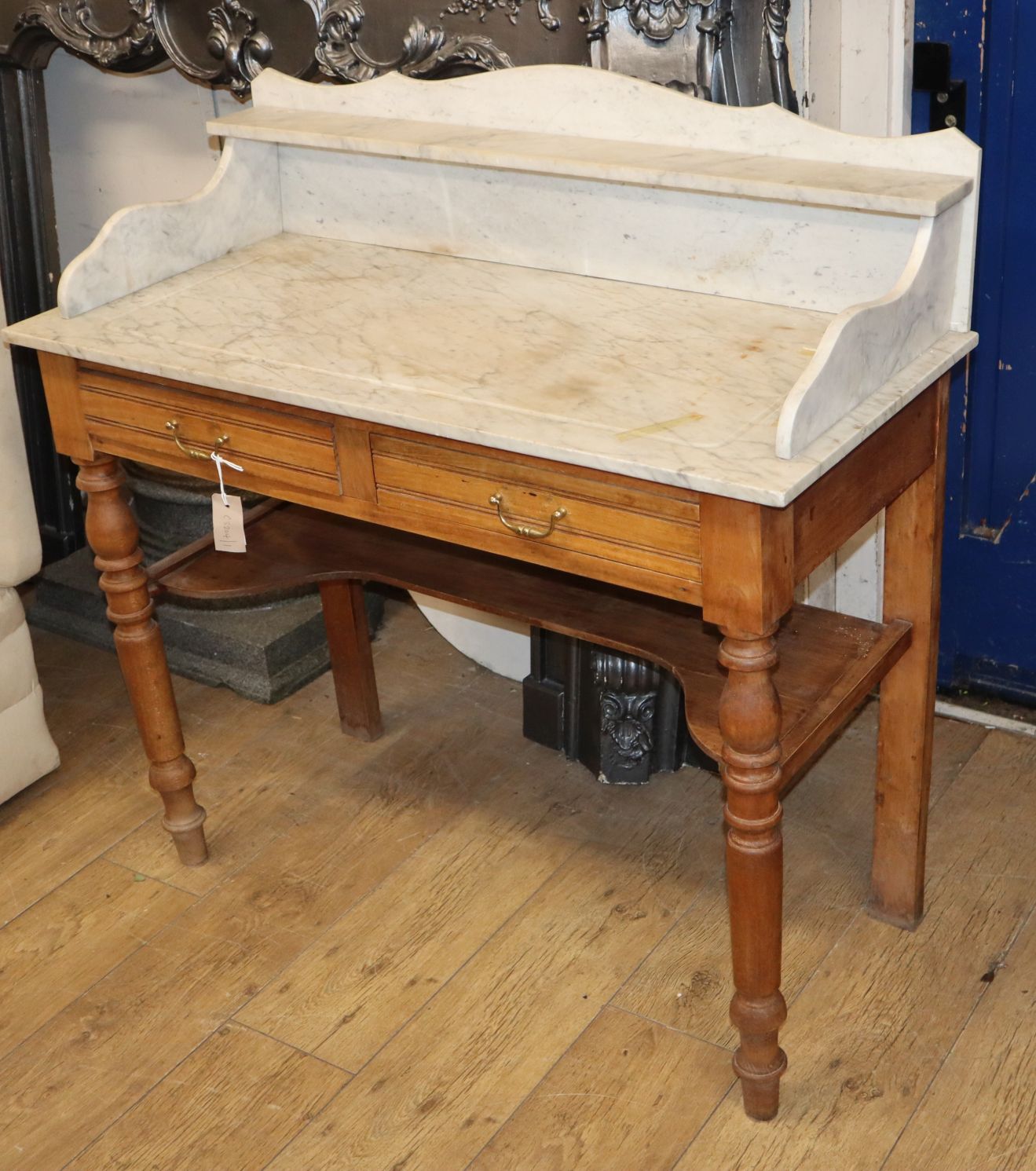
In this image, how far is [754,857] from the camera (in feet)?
Result: 5.78

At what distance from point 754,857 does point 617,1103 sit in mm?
434

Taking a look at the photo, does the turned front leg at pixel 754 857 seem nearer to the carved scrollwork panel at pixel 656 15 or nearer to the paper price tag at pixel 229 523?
the paper price tag at pixel 229 523

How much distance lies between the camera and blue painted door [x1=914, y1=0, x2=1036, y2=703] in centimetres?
225

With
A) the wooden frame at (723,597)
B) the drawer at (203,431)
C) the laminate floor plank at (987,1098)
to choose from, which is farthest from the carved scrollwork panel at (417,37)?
the laminate floor plank at (987,1098)

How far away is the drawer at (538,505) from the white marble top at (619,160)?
47 centimetres

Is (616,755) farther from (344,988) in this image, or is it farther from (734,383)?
(734,383)

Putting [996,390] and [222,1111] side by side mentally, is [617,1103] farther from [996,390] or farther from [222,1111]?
[996,390]

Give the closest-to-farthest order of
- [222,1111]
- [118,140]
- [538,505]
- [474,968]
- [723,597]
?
[723,597] → [538,505] → [222,1111] → [474,968] → [118,140]

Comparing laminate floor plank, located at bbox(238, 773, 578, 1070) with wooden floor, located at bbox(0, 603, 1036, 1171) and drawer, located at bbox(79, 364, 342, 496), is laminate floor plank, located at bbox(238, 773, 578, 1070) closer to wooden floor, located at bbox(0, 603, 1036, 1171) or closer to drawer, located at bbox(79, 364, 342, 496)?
wooden floor, located at bbox(0, 603, 1036, 1171)

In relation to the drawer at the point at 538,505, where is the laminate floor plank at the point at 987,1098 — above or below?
below

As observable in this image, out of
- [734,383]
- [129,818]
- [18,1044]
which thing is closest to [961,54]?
[734,383]

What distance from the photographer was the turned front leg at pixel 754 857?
5.46 ft

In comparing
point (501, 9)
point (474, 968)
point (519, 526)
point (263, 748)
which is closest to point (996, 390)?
point (501, 9)

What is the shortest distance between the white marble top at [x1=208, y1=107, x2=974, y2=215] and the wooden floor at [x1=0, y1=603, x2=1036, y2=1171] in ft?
3.57
